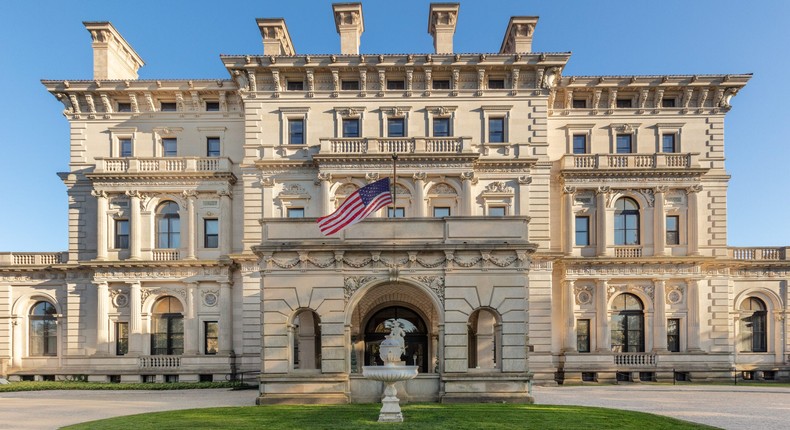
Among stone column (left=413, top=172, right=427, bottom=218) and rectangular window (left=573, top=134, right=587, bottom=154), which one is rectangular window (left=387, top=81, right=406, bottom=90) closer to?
stone column (left=413, top=172, right=427, bottom=218)

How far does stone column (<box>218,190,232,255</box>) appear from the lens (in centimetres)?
3644

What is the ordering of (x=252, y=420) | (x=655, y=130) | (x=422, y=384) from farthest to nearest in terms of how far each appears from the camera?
(x=655, y=130)
(x=422, y=384)
(x=252, y=420)

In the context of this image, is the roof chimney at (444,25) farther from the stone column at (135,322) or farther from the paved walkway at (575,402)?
the stone column at (135,322)

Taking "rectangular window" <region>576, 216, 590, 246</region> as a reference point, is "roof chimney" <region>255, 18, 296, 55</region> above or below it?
above

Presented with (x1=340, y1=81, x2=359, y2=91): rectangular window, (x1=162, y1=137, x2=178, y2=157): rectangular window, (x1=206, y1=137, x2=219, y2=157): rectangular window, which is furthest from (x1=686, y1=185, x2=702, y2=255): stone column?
(x1=162, y1=137, x2=178, y2=157): rectangular window

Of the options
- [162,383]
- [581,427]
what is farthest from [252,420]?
[162,383]

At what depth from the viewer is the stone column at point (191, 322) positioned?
3559 centimetres

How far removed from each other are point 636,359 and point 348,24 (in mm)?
26675

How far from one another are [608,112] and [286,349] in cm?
2578

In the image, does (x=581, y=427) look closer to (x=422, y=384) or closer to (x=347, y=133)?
(x=422, y=384)

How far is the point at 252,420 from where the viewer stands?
18.5 metres

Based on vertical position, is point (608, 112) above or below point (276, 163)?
above

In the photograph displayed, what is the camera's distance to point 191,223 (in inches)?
1436

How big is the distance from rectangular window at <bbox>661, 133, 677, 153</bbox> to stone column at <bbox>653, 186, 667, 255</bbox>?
325 cm
